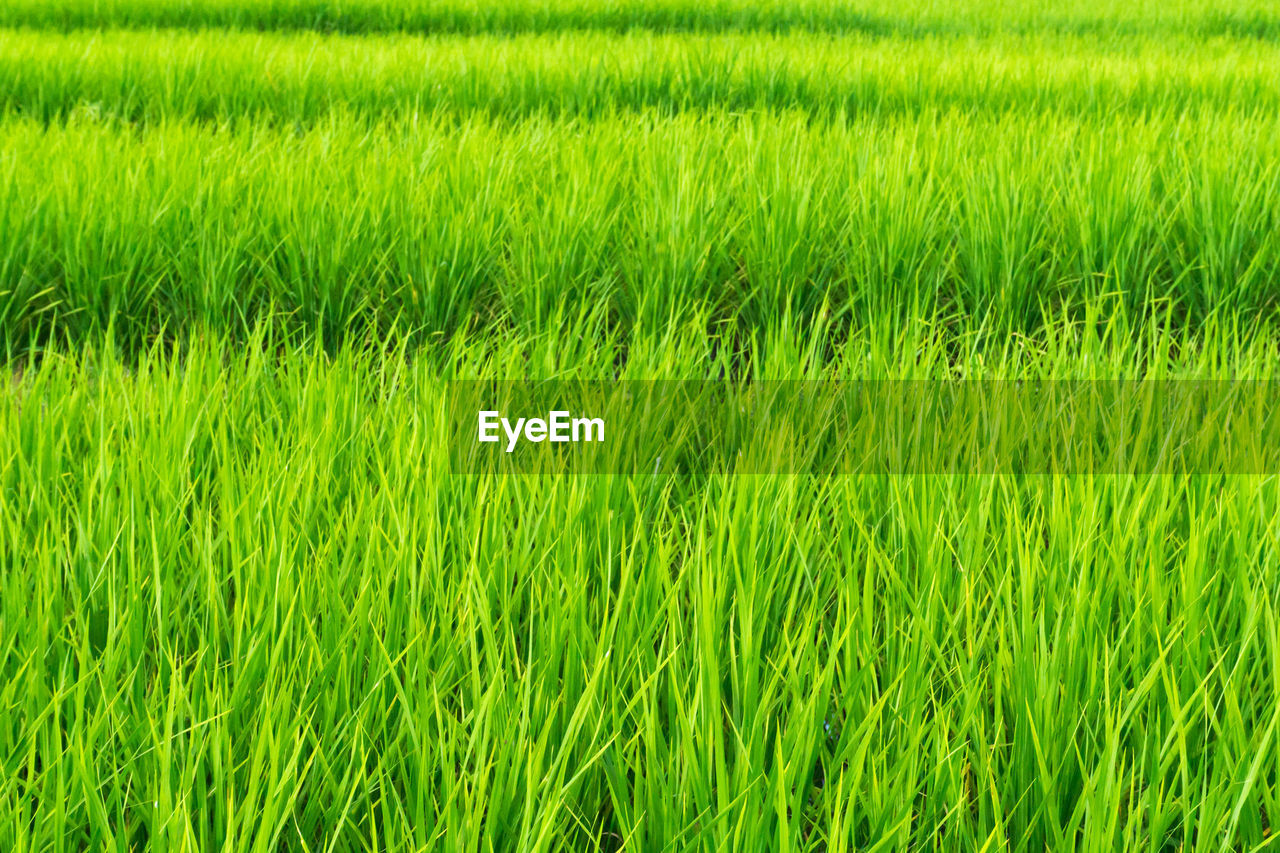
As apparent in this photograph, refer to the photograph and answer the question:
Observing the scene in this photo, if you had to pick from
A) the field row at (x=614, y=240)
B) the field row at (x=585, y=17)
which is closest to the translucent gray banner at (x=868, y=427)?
the field row at (x=614, y=240)

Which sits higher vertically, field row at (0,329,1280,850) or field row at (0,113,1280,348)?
field row at (0,113,1280,348)

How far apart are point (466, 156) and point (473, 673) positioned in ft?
5.95

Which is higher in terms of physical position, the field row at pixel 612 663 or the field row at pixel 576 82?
the field row at pixel 576 82

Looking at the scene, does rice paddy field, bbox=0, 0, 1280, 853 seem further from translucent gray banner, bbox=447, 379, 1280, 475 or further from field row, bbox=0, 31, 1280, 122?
field row, bbox=0, 31, 1280, 122

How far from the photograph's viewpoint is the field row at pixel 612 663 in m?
0.74

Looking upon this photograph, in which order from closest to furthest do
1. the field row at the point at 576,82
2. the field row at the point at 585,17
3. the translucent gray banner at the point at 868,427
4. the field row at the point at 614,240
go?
the translucent gray banner at the point at 868,427, the field row at the point at 614,240, the field row at the point at 576,82, the field row at the point at 585,17

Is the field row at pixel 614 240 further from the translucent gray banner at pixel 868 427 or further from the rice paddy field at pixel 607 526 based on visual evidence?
the translucent gray banner at pixel 868 427

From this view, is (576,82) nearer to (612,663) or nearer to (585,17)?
(585,17)

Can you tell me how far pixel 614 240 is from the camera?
208cm

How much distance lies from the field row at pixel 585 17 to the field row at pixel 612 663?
15.7 feet

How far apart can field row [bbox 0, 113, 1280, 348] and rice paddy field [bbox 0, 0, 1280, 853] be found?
0.04 feet

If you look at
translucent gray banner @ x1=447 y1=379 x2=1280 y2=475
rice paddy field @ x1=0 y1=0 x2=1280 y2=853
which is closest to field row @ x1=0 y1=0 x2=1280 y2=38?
rice paddy field @ x1=0 y1=0 x2=1280 y2=853

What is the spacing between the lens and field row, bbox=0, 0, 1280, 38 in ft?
18.2

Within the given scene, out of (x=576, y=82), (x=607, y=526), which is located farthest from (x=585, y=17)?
(x=607, y=526)
